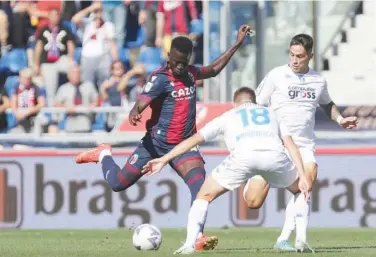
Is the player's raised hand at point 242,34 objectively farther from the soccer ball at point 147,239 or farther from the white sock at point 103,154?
the soccer ball at point 147,239

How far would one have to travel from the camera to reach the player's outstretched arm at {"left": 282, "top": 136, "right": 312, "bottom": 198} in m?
10.8

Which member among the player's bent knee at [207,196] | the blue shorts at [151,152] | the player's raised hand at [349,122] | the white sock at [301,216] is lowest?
the white sock at [301,216]

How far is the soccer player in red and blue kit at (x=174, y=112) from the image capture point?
38.8 feet

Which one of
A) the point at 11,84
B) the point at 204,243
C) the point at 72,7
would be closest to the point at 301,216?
the point at 204,243

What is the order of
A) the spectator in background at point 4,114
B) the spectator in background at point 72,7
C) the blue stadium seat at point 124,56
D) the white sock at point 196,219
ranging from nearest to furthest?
the white sock at point 196,219 → the spectator in background at point 4,114 → the blue stadium seat at point 124,56 → the spectator in background at point 72,7

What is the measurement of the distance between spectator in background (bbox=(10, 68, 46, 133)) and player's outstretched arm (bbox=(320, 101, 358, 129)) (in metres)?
7.55

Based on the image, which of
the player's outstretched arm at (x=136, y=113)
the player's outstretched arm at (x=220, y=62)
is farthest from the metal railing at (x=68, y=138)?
the player's outstretched arm at (x=136, y=113)

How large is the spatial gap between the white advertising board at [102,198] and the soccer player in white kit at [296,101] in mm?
5739

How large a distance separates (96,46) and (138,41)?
73cm

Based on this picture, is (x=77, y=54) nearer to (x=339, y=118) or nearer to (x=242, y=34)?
(x=242, y=34)

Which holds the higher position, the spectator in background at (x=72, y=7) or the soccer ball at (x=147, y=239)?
the spectator in background at (x=72, y=7)

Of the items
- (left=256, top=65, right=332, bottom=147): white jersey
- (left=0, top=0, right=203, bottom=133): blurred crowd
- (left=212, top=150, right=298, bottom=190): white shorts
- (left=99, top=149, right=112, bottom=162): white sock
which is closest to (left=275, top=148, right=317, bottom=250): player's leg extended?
(left=256, top=65, right=332, bottom=147): white jersey

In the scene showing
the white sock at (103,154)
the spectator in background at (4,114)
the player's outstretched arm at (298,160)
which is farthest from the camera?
the spectator in background at (4,114)

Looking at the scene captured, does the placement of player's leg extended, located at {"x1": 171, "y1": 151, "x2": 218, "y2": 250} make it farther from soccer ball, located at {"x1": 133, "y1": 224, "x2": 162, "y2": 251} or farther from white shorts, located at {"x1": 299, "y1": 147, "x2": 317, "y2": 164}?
white shorts, located at {"x1": 299, "y1": 147, "x2": 317, "y2": 164}
